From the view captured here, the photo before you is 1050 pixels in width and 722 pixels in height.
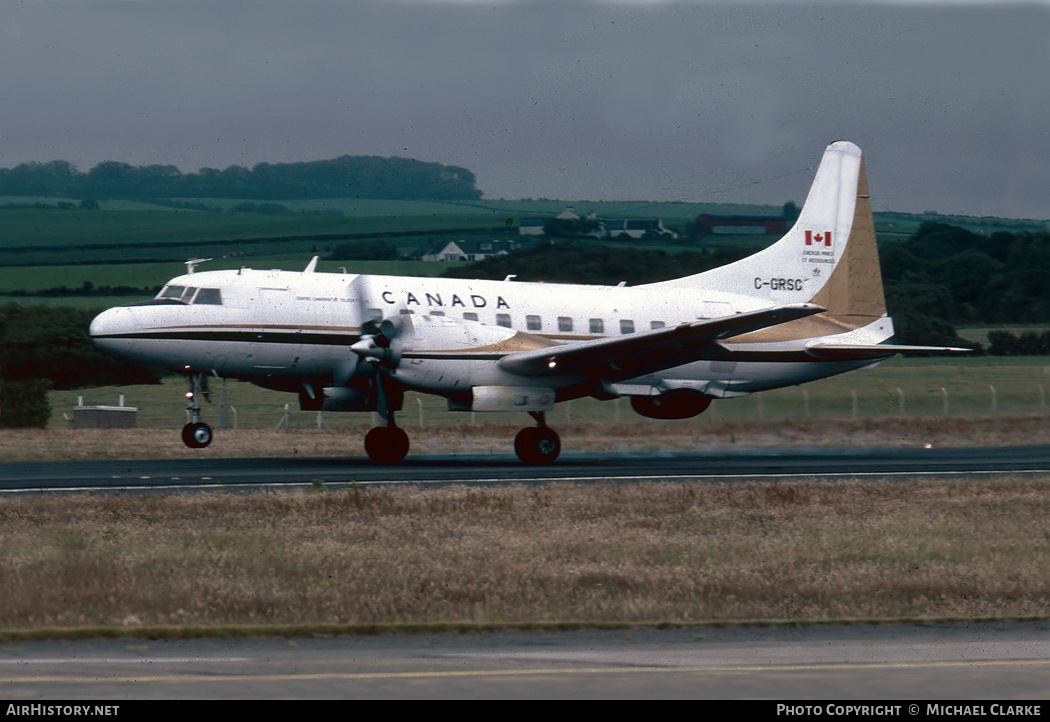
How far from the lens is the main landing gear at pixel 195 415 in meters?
28.6

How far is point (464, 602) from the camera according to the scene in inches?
459

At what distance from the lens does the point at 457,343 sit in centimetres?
2741

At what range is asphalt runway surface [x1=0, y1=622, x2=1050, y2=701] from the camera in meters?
7.63

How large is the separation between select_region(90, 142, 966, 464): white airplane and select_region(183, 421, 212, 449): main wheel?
33 millimetres

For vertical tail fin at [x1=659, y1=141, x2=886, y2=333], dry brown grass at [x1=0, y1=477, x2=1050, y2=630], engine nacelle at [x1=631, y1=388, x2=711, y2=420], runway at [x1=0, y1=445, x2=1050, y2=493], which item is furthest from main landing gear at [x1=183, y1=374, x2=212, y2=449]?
vertical tail fin at [x1=659, y1=141, x2=886, y2=333]

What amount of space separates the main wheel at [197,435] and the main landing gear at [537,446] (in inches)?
279

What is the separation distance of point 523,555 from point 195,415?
16.3 metres

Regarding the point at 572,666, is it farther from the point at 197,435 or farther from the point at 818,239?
the point at 818,239

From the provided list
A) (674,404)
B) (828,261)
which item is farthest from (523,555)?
(828,261)

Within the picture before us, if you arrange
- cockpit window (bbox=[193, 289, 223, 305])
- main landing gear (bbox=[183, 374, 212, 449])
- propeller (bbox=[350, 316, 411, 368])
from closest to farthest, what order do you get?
1. propeller (bbox=[350, 316, 411, 368])
2. cockpit window (bbox=[193, 289, 223, 305])
3. main landing gear (bbox=[183, 374, 212, 449])

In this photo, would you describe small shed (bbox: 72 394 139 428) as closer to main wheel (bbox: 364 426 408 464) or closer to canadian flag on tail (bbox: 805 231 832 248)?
main wheel (bbox: 364 426 408 464)

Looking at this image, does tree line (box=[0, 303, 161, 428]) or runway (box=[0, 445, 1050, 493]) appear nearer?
runway (box=[0, 445, 1050, 493])

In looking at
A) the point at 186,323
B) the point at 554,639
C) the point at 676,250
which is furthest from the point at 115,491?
the point at 676,250

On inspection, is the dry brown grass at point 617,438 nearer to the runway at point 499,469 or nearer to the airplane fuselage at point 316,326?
the runway at point 499,469
